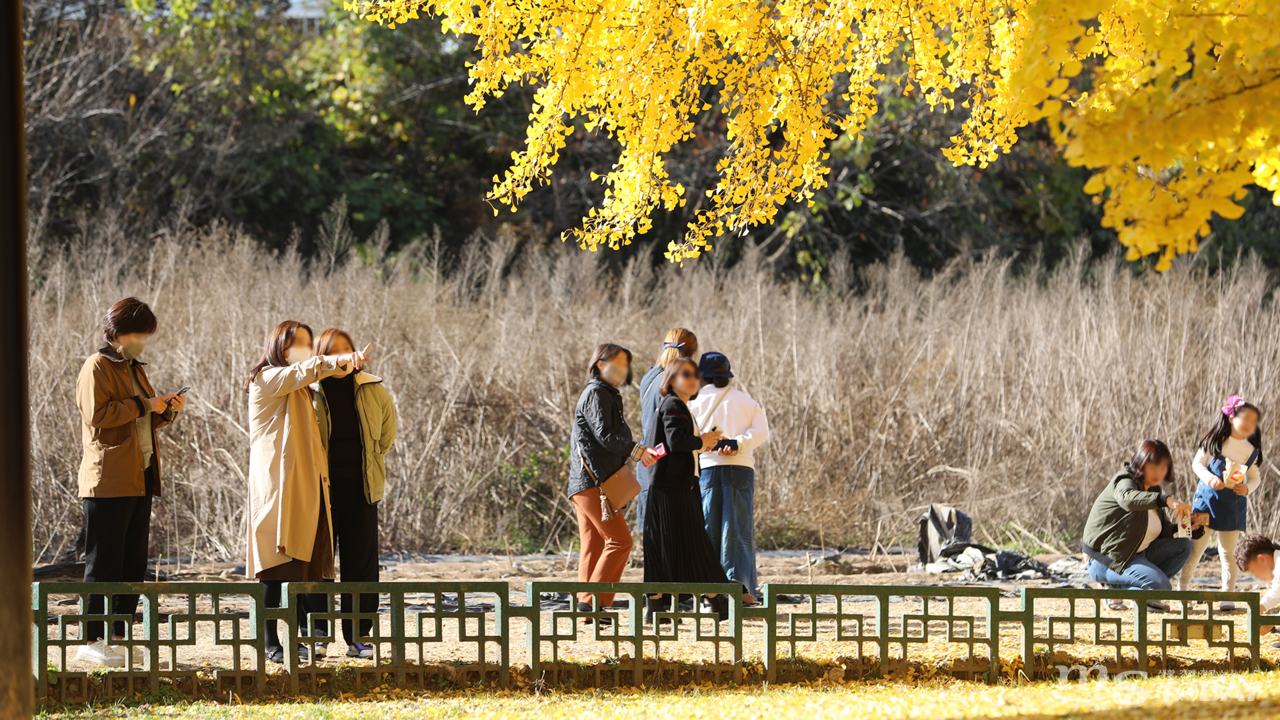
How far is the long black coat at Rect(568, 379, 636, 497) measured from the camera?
5.39m

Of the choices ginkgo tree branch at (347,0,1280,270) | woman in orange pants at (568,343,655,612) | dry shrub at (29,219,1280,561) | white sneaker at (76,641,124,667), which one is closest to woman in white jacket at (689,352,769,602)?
woman in orange pants at (568,343,655,612)

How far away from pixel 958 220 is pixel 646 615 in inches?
492

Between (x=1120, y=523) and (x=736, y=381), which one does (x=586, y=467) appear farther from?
(x=736, y=381)

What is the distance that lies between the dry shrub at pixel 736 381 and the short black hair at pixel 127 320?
363 centimetres

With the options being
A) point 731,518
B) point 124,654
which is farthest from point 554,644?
point 731,518

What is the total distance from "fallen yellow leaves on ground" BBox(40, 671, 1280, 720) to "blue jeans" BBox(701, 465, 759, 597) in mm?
1438

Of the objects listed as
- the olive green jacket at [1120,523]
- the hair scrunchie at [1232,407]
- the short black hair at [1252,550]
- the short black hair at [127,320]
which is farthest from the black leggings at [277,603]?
the hair scrunchie at [1232,407]

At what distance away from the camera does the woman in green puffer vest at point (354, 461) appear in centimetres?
504

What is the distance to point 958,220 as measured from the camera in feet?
55.5

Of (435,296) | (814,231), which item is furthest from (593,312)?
(814,231)

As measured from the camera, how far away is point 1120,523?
20.7 ft

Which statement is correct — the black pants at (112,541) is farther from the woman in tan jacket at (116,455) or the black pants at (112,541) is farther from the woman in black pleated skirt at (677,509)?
the woman in black pleated skirt at (677,509)

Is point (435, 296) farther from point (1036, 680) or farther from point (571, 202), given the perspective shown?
point (1036, 680)

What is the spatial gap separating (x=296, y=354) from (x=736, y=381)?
611cm
